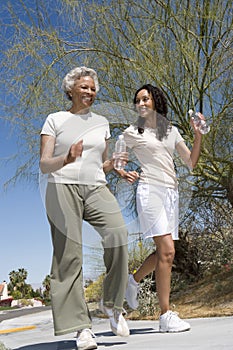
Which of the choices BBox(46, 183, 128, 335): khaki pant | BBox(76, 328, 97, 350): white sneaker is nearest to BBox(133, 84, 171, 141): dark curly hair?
BBox(46, 183, 128, 335): khaki pant

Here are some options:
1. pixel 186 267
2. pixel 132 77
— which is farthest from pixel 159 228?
pixel 186 267

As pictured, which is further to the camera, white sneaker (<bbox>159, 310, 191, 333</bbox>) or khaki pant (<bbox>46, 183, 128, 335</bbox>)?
white sneaker (<bbox>159, 310, 191, 333</bbox>)

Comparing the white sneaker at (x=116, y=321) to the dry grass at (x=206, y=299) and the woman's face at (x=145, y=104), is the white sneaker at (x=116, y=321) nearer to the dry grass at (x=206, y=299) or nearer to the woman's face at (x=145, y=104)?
the woman's face at (x=145, y=104)

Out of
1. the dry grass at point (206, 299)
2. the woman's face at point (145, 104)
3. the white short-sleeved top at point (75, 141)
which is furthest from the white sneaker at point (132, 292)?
the dry grass at point (206, 299)

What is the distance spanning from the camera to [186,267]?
28.5ft

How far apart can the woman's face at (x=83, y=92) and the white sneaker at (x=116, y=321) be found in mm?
1297

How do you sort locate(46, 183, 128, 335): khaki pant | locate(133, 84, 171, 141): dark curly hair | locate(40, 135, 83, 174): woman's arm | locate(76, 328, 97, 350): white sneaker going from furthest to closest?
locate(133, 84, 171, 141): dark curly hair < locate(46, 183, 128, 335): khaki pant < locate(76, 328, 97, 350): white sneaker < locate(40, 135, 83, 174): woman's arm

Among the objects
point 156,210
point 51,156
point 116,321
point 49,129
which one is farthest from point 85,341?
point 49,129

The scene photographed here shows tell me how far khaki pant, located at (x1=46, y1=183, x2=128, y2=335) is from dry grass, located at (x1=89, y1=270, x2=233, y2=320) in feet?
9.20

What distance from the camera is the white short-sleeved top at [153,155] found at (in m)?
3.57

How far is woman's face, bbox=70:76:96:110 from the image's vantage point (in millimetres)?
3418

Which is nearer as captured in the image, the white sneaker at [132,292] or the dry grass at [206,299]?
the white sneaker at [132,292]

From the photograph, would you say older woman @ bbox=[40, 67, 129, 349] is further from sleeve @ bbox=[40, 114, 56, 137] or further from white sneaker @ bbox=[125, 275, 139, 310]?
white sneaker @ bbox=[125, 275, 139, 310]

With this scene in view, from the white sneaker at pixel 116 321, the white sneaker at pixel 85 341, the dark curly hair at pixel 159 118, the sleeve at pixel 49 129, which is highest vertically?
the dark curly hair at pixel 159 118
